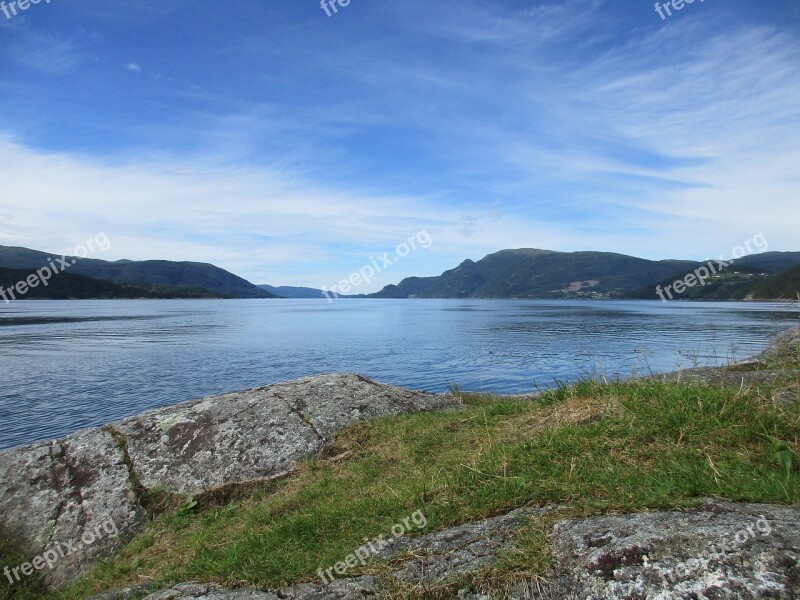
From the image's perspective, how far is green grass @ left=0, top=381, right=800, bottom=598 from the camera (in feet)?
16.0

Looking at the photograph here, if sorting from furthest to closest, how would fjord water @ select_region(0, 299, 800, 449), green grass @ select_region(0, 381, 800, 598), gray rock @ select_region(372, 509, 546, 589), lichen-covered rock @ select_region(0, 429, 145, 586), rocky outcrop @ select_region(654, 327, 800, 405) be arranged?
fjord water @ select_region(0, 299, 800, 449)
lichen-covered rock @ select_region(0, 429, 145, 586)
rocky outcrop @ select_region(654, 327, 800, 405)
green grass @ select_region(0, 381, 800, 598)
gray rock @ select_region(372, 509, 546, 589)

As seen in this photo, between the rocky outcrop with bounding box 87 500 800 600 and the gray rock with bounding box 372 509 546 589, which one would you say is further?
the gray rock with bounding box 372 509 546 589

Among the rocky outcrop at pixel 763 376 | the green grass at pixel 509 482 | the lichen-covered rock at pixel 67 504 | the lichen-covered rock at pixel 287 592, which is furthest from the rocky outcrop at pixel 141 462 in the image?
the rocky outcrop at pixel 763 376

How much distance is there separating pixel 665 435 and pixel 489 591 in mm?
3638

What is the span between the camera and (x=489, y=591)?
3918 millimetres

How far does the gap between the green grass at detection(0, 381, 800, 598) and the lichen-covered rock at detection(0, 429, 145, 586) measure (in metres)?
0.79

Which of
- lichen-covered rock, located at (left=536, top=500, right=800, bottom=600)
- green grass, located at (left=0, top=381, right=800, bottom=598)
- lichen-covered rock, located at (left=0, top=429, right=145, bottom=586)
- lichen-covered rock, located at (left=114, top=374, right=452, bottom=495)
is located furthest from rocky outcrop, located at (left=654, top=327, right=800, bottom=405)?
lichen-covered rock, located at (left=0, top=429, right=145, bottom=586)

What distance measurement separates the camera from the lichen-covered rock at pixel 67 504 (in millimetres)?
8016

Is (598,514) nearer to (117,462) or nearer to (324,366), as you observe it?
(117,462)

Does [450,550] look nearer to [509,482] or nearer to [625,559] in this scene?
[509,482]

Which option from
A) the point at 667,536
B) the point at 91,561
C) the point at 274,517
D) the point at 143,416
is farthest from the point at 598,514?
the point at 143,416

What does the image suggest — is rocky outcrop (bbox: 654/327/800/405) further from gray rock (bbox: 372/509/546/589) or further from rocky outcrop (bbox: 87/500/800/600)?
gray rock (bbox: 372/509/546/589)

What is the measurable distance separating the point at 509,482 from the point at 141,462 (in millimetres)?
7447

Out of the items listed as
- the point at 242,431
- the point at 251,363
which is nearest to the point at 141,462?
the point at 242,431
